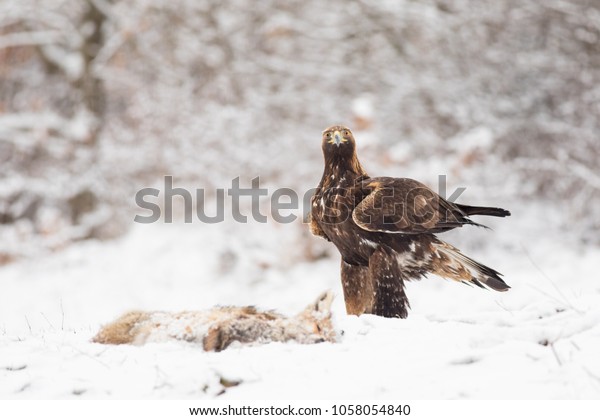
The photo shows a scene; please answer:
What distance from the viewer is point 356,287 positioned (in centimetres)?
464

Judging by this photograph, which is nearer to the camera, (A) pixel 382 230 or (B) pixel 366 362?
(B) pixel 366 362

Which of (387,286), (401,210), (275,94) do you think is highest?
(275,94)

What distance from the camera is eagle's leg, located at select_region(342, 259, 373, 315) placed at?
4.61 meters

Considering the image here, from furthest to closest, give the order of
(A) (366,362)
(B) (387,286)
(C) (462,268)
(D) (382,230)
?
(C) (462,268)
(B) (387,286)
(D) (382,230)
(A) (366,362)

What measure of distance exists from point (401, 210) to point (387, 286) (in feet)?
1.80

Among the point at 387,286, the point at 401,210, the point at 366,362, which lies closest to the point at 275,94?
the point at 401,210

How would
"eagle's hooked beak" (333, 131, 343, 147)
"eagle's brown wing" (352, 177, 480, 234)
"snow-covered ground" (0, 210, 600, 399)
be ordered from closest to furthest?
"snow-covered ground" (0, 210, 600, 399) → "eagle's brown wing" (352, 177, 480, 234) → "eagle's hooked beak" (333, 131, 343, 147)

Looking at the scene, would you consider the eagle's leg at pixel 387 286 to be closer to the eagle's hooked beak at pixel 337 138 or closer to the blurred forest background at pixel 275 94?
the eagle's hooked beak at pixel 337 138

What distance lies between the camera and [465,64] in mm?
13695

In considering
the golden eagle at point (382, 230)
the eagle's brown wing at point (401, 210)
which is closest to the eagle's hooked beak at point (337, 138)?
the golden eagle at point (382, 230)

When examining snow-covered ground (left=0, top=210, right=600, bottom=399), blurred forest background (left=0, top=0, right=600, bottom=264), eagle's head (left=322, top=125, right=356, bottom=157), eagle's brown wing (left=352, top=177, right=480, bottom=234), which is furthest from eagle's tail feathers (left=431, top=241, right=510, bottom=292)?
blurred forest background (left=0, top=0, right=600, bottom=264)

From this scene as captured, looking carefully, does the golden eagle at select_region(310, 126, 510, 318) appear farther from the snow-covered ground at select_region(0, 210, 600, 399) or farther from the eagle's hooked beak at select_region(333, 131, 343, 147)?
the snow-covered ground at select_region(0, 210, 600, 399)

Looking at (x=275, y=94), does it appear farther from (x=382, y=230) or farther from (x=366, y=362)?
(x=366, y=362)

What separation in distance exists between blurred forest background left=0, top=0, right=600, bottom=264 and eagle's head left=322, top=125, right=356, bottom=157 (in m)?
8.24
